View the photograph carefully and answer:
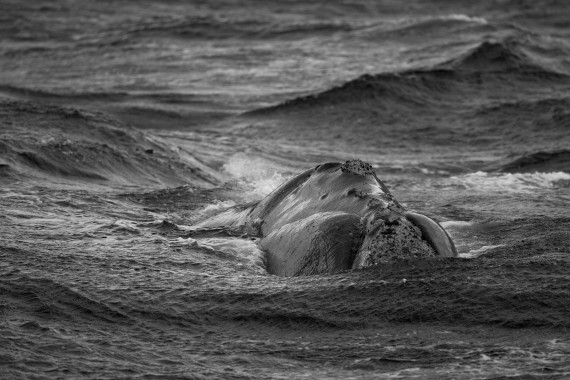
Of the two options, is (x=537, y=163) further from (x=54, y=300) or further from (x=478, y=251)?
(x=54, y=300)

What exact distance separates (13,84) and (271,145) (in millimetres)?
10000

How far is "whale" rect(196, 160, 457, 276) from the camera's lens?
1036 cm

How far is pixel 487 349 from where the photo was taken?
353 inches

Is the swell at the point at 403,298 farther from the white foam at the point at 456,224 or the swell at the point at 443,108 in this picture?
the swell at the point at 443,108

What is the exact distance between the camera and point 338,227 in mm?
Answer: 10703

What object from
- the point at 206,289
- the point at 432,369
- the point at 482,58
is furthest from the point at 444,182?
the point at 482,58

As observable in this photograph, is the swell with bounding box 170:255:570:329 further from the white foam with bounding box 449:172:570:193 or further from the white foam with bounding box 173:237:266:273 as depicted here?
the white foam with bounding box 449:172:570:193

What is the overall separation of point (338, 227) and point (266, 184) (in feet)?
23.7

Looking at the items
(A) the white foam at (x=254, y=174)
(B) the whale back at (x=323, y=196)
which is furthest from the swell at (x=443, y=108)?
(B) the whale back at (x=323, y=196)

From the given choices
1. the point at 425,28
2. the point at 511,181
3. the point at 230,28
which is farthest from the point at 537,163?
the point at 230,28

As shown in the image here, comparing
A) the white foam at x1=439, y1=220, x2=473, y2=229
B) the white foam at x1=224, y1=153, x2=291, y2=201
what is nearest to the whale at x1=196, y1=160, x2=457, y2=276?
the white foam at x1=439, y1=220, x2=473, y2=229

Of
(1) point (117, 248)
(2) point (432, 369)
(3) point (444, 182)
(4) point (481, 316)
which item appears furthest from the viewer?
(3) point (444, 182)

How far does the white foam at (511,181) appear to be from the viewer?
17.7m

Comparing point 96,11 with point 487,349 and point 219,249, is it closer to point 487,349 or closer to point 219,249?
point 219,249
